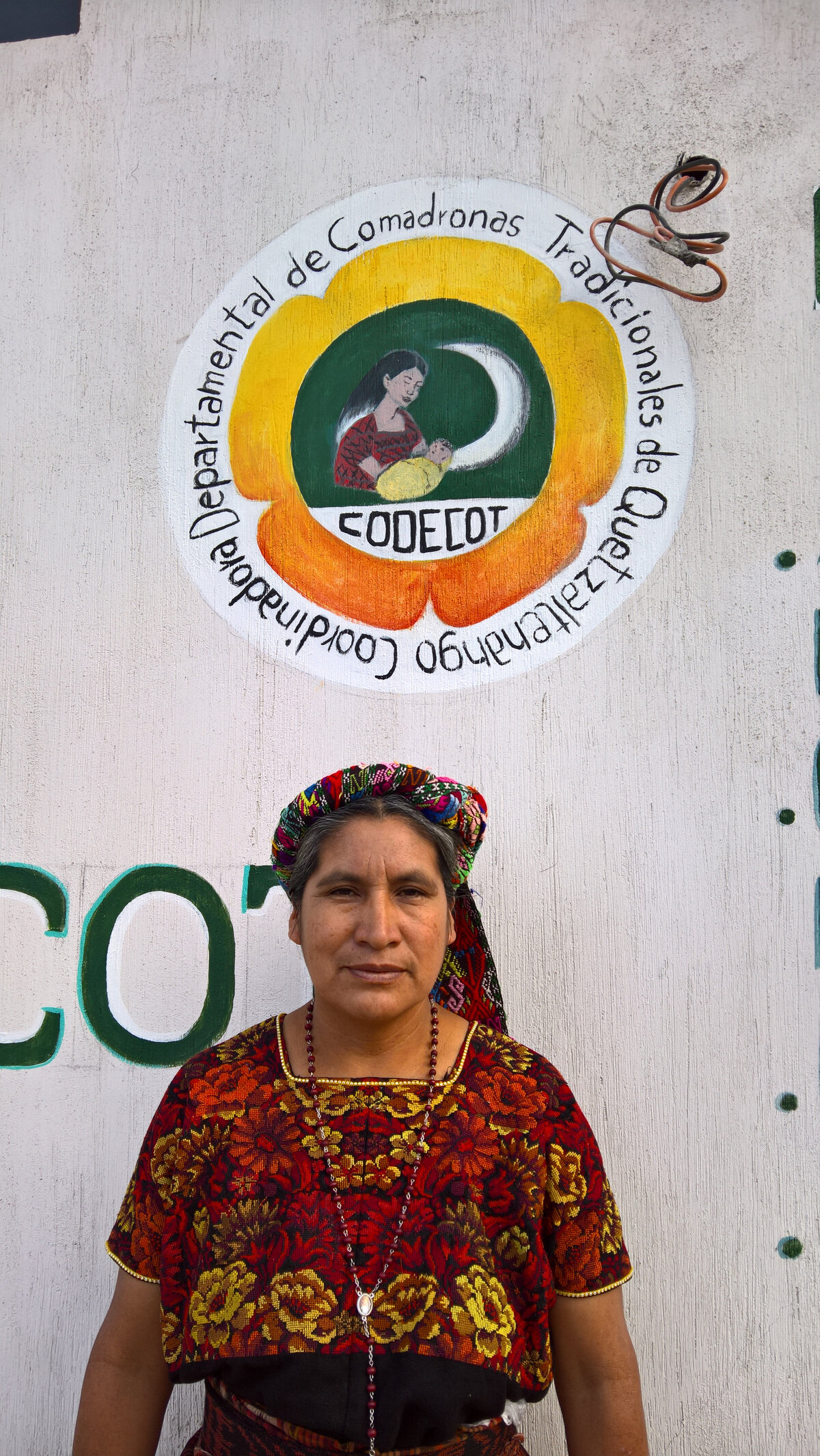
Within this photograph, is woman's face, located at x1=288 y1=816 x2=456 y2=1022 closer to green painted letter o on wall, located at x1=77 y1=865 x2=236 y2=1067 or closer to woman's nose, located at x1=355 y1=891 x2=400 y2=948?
woman's nose, located at x1=355 y1=891 x2=400 y2=948

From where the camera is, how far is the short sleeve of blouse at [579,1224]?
5.16 ft

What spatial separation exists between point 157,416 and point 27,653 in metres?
0.59

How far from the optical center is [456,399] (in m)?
2.19

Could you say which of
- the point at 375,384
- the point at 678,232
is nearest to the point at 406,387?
the point at 375,384

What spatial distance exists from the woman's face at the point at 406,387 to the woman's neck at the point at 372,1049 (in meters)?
1.25

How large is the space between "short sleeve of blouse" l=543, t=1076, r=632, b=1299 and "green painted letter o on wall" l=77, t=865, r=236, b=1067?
2.61 ft

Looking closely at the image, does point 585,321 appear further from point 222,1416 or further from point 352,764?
point 222,1416

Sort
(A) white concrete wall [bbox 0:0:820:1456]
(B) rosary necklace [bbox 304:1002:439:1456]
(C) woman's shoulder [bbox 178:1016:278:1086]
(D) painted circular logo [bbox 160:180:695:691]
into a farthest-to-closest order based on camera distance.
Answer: (D) painted circular logo [bbox 160:180:695:691]
(A) white concrete wall [bbox 0:0:820:1456]
(C) woman's shoulder [bbox 178:1016:278:1086]
(B) rosary necklace [bbox 304:1002:439:1456]

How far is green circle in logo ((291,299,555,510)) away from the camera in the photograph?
2.15 meters

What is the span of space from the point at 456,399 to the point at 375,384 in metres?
0.18

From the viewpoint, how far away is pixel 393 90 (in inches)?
88.7

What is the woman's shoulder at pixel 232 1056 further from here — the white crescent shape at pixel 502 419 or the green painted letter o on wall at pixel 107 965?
the white crescent shape at pixel 502 419

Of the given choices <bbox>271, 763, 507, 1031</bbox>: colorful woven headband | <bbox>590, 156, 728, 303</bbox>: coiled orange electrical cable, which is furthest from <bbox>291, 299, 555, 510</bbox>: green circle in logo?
<bbox>271, 763, 507, 1031</bbox>: colorful woven headband

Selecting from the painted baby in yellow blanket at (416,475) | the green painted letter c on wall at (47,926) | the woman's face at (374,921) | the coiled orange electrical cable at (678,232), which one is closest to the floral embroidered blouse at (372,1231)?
the woman's face at (374,921)
